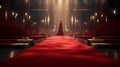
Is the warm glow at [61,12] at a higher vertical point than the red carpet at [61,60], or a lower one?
higher

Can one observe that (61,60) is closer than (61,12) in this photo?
Yes

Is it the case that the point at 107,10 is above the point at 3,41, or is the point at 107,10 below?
above

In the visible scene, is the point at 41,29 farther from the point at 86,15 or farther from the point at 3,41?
the point at 3,41

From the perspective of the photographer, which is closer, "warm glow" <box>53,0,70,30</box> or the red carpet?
the red carpet

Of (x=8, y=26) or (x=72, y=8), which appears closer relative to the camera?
(x=8, y=26)

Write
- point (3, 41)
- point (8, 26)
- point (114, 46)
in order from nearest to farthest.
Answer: point (114, 46), point (3, 41), point (8, 26)

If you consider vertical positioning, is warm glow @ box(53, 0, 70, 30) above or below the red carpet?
above

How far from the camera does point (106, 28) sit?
9.36 metres

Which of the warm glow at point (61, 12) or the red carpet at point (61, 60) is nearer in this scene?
the red carpet at point (61, 60)

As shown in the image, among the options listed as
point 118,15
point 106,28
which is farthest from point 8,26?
point 118,15

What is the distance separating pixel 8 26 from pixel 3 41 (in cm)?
290

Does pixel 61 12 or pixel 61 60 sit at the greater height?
pixel 61 12

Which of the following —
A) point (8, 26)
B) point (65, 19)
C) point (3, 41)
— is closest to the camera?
point (3, 41)

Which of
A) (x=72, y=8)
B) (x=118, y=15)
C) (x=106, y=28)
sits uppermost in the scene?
(x=72, y=8)
